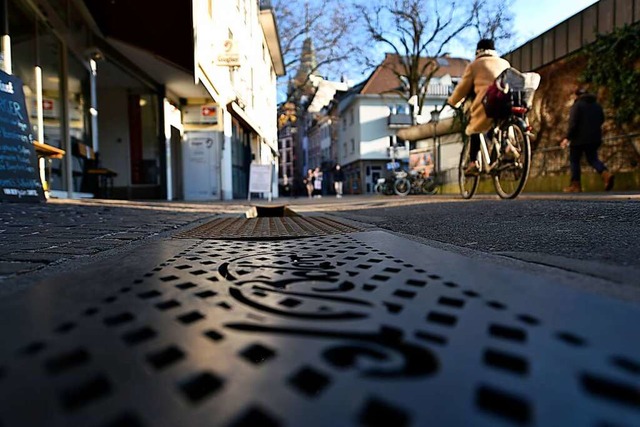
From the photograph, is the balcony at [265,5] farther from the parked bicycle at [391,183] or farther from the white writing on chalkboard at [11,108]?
the white writing on chalkboard at [11,108]

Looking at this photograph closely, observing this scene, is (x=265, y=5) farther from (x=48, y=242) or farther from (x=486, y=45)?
(x=48, y=242)

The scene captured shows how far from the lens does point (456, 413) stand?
468mm

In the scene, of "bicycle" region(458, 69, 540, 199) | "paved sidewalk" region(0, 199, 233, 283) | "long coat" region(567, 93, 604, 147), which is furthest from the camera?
"long coat" region(567, 93, 604, 147)

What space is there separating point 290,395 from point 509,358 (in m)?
0.30

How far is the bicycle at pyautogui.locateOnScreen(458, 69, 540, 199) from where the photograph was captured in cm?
491

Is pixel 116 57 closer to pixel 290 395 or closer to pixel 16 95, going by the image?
pixel 16 95

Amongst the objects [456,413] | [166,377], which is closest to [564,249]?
[456,413]

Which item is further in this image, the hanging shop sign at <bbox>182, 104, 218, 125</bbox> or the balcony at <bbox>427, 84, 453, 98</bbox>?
the balcony at <bbox>427, 84, 453, 98</bbox>

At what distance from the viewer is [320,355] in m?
0.61

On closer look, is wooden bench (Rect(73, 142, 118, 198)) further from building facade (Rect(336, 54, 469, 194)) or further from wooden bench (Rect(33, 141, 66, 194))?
building facade (Rect(336, 54, 469, 194))

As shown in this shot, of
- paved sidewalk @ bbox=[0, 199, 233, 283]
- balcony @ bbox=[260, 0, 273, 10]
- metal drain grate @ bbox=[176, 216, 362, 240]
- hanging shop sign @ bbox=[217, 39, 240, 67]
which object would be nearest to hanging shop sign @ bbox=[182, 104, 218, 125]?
hanging shop sign @ bbox=[217, 39, 240, 67]

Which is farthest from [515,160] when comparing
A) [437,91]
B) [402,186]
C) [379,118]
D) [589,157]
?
[437,91]

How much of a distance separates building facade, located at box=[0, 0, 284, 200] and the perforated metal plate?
7808 mm

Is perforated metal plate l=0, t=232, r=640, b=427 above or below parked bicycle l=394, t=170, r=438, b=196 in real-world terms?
below
